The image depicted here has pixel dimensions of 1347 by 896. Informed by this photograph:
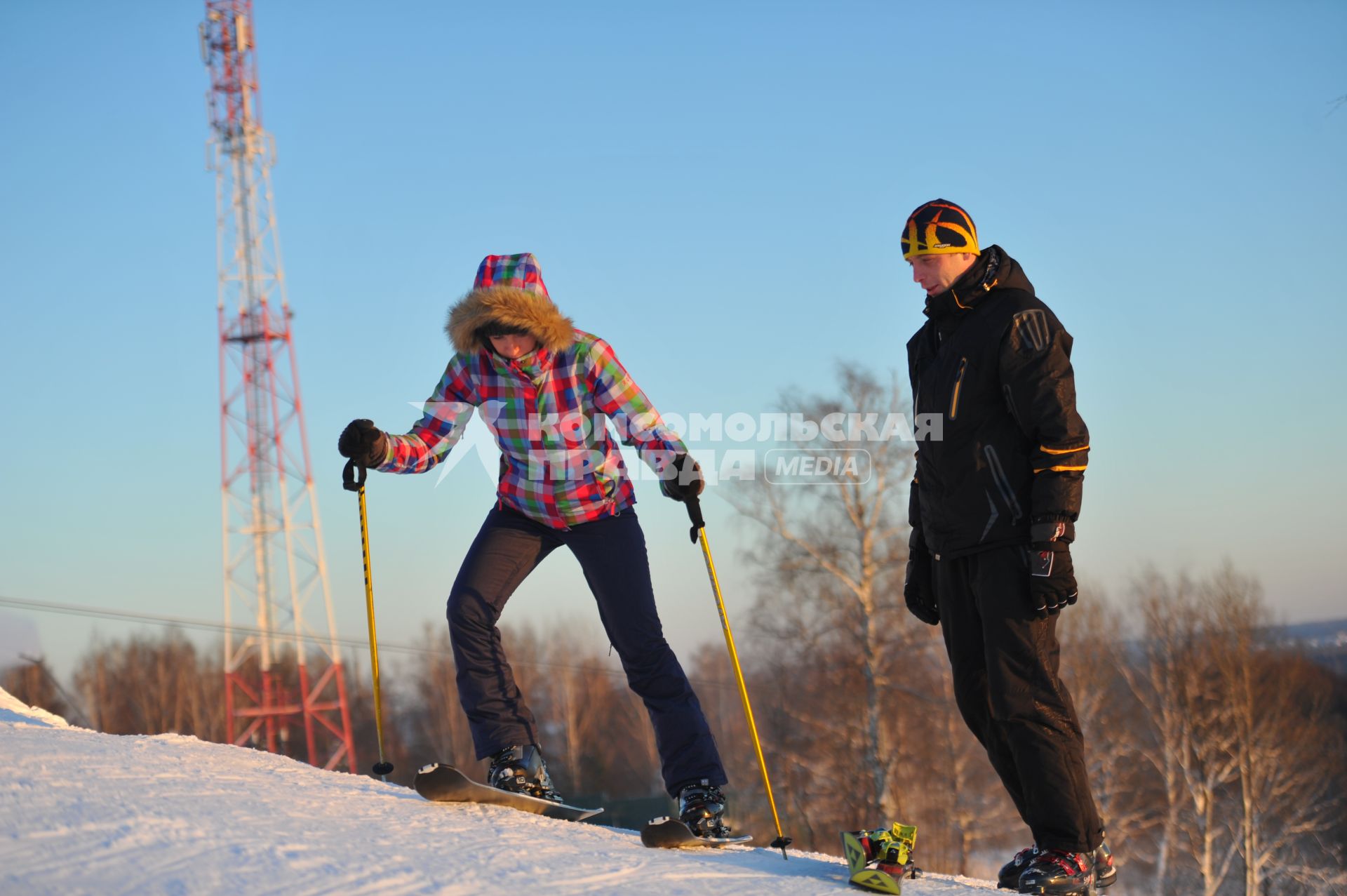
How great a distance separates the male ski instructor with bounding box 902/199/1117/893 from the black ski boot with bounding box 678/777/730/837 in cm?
93

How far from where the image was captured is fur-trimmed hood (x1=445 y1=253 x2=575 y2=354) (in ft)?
12.9

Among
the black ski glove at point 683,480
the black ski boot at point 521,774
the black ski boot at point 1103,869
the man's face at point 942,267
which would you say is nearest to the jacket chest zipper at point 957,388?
the man's face at point 942,267

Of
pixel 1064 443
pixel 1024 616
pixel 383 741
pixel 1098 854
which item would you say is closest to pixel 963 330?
pixel 1064 443

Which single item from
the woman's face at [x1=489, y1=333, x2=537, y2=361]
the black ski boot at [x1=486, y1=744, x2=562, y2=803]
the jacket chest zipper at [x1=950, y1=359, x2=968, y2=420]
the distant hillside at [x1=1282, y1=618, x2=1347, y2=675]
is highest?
the woman's face at [x1=489, y1=333, x2=537, y2=361]

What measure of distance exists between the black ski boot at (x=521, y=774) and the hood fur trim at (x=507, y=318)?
1.52 metres

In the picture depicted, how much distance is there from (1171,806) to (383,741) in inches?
773

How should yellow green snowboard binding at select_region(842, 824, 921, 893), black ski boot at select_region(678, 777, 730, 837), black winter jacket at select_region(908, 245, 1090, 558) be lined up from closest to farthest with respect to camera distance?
yellow green snowboard binding at select_region(842, 824, 921, 893) < black winter jacket at select_region(908, 245, 1090, 558) < black ski boot at select_region(678, 777, 730, 837)

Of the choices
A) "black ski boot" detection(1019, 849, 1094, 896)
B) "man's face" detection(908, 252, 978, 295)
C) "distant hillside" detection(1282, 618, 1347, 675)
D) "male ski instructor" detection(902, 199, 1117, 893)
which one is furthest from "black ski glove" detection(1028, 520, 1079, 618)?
"distant hillside" detection(1282, 618, 1347, 675)

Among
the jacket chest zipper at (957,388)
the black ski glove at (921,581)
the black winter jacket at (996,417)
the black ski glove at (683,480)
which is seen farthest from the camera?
the black ski glove at (683,480)

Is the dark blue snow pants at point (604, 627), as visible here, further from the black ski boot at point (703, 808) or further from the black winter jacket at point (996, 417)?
the black winter jacket at point (996, 417)

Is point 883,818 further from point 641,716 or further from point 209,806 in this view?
point 641,716

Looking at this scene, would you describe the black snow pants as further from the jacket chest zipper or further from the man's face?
the man's face

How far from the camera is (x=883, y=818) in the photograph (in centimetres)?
1673

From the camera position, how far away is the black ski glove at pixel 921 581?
3.89m
